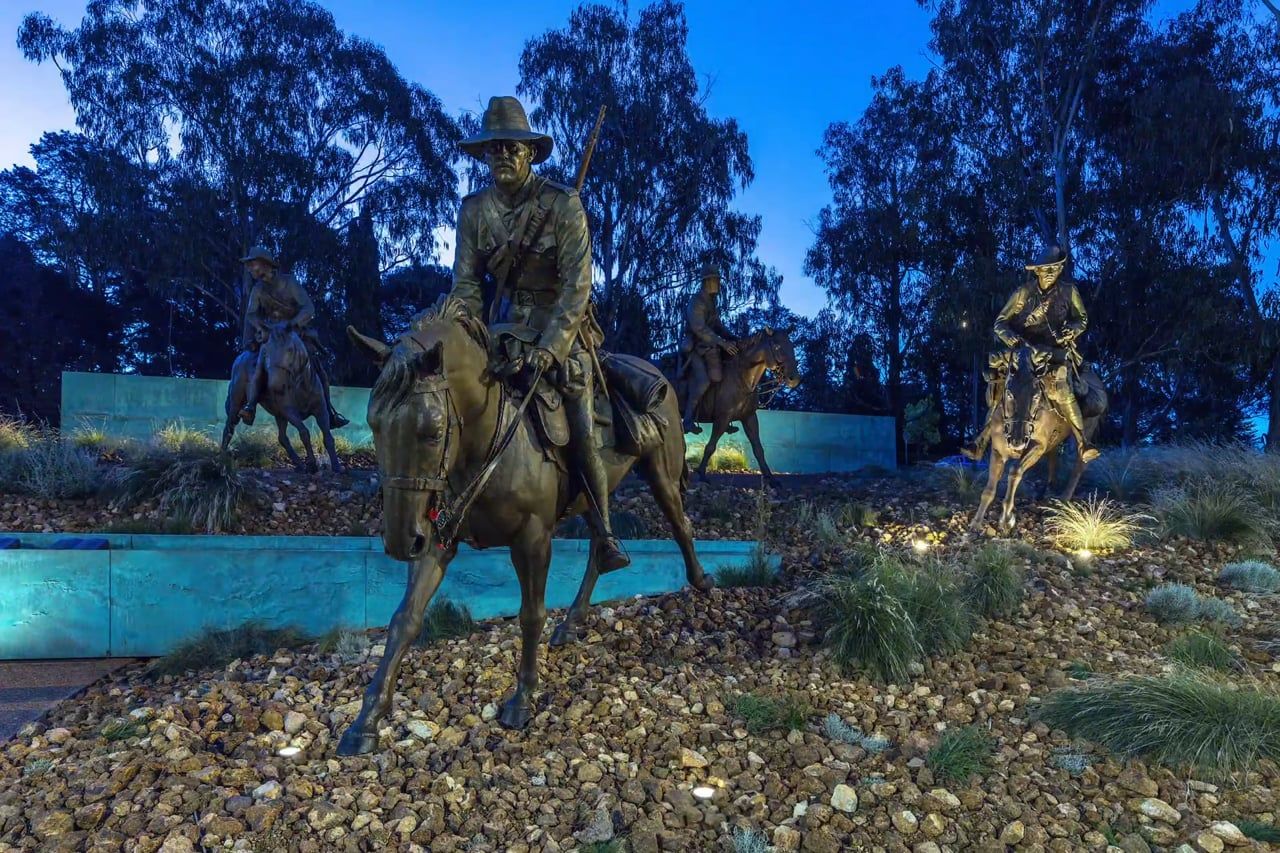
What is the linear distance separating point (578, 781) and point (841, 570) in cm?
354

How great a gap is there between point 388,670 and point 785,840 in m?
1.73

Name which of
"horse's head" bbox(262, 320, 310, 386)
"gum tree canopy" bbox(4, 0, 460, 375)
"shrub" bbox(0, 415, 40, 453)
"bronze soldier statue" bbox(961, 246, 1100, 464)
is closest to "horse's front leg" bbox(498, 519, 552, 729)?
"bronze soldier statue" bbox(961, 246, 1100, 464)

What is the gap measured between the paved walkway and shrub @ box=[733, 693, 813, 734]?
374cm

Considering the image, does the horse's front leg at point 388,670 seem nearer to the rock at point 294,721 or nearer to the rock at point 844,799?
the rock at point 294,721

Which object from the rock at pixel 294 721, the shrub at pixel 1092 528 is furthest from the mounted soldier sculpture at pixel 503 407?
the shrub at pixel 1092 528

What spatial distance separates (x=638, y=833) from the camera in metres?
3.03

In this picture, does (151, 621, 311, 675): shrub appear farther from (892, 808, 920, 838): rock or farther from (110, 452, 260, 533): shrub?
(892, 808, 920, 838): rock

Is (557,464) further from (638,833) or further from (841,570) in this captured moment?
(841,570)

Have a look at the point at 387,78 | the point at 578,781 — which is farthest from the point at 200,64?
the point at 578,781

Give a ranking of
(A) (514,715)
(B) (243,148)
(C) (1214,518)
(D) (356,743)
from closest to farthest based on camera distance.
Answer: (D) (356,743), (A) (514,715), (C) (1214,518), (B) (243,148)

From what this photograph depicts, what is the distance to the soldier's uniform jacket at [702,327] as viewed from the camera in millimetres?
12438

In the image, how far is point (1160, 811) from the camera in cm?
316

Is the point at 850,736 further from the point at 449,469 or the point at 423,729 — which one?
the point at 449,469

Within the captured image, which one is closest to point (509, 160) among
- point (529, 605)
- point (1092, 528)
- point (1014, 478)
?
point (529, 605)
